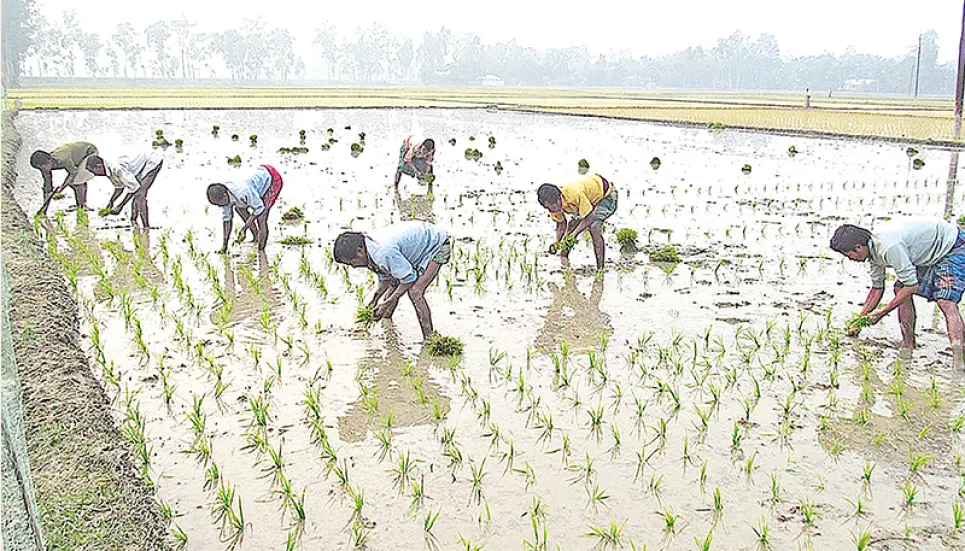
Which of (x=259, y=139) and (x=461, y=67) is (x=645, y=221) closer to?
(x=259, y=139)

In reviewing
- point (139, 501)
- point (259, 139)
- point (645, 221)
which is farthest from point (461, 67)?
point (139, 501)

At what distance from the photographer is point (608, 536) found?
3332 mm

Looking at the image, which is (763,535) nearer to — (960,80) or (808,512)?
(808,512)

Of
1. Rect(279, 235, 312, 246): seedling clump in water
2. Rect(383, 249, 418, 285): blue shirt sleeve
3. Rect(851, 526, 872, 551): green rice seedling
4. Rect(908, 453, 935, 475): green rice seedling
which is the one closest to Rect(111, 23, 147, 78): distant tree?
Rect(279, 235, 312, 246): seedling clump in water

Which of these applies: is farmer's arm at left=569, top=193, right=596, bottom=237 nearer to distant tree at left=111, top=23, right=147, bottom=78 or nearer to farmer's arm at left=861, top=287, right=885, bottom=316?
farmer's arm at left=861, top=287, right=885, bottom=316

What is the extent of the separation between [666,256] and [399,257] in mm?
3553

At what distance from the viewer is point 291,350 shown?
5398 mm

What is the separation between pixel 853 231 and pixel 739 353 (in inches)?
41.2

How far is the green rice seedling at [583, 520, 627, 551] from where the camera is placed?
3293 mm

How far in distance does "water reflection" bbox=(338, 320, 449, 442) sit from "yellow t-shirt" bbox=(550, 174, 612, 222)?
7.05ft

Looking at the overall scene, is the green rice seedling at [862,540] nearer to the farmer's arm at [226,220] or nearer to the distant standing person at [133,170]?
the farmer's arm at [226,220]

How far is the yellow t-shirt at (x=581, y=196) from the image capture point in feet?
22.5

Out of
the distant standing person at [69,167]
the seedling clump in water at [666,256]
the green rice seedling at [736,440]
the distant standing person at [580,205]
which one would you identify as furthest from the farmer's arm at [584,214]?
the distant standing person at [69,167]

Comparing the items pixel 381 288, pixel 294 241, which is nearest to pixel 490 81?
→ pixel 294 241
